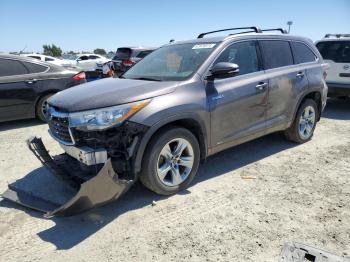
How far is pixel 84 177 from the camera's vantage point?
11.9ft

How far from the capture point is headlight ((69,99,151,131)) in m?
3.34

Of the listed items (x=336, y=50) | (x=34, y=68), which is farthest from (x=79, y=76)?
(x=336, y=50)

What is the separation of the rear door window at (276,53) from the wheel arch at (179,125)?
161 cm

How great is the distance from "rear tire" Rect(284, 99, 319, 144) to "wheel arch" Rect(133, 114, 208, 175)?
7.20 ft

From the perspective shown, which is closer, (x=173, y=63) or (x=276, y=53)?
(x=173, y=63)

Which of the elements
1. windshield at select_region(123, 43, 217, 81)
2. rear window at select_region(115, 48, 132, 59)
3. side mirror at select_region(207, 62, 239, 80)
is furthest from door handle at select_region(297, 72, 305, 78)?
rear window at select_region(115, 48, 132, 59)

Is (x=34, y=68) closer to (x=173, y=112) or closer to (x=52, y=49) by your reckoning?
(x=173, y=112)

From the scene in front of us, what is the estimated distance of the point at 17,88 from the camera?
6930 millimetres

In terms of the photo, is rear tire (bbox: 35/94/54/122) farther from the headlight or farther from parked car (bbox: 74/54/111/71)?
parked car (bbox: 74/54/111/71)

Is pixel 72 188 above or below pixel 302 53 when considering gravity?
below

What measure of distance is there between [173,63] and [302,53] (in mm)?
2469

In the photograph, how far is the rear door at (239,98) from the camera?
13.6 ft

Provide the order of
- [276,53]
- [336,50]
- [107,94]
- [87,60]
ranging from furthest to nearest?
[87,60], [336,50], [276,53], [107,94]

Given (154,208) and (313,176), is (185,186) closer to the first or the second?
(154,208)
